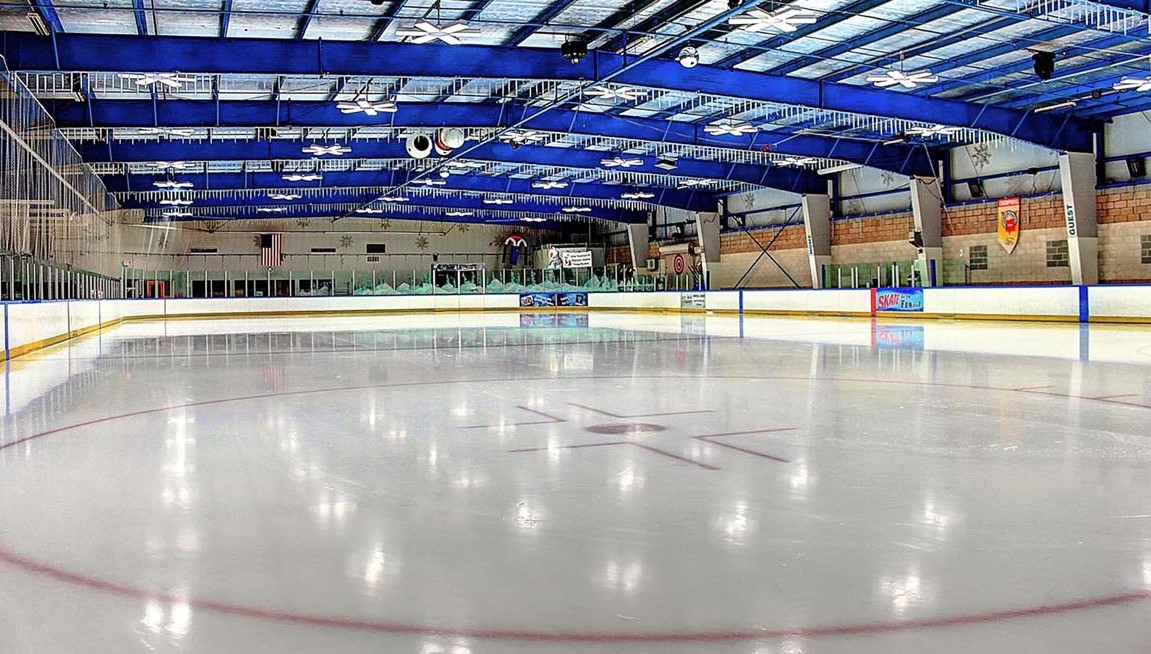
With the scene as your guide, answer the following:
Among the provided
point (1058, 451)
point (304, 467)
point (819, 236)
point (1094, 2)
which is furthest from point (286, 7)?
point (819, 236)

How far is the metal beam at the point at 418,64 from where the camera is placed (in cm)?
2111

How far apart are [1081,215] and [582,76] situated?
17.4 m

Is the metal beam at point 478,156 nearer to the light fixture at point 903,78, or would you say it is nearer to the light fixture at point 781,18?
the light fixture at point 903,78

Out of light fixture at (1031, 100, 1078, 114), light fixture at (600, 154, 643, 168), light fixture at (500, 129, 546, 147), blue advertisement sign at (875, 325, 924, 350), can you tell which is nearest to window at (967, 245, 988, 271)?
light fixture at (1031, 100, 1078, 114)

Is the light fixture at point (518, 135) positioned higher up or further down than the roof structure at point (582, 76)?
further down

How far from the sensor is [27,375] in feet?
45.9

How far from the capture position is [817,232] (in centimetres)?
4450

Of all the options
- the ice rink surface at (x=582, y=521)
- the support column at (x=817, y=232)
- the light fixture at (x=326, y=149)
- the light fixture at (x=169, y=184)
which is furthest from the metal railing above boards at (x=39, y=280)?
the support column at (x=817, y=232)

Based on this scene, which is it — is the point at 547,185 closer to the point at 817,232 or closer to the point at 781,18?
the point at 817,232

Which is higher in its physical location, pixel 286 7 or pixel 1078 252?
pixel 286 7

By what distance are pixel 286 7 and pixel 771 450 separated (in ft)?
57.4

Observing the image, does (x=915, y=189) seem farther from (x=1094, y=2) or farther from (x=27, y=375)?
(x=27, y=375)

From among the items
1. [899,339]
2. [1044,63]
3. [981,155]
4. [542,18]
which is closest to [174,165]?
[542,18]

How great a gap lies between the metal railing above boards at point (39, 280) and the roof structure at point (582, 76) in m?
4.07
